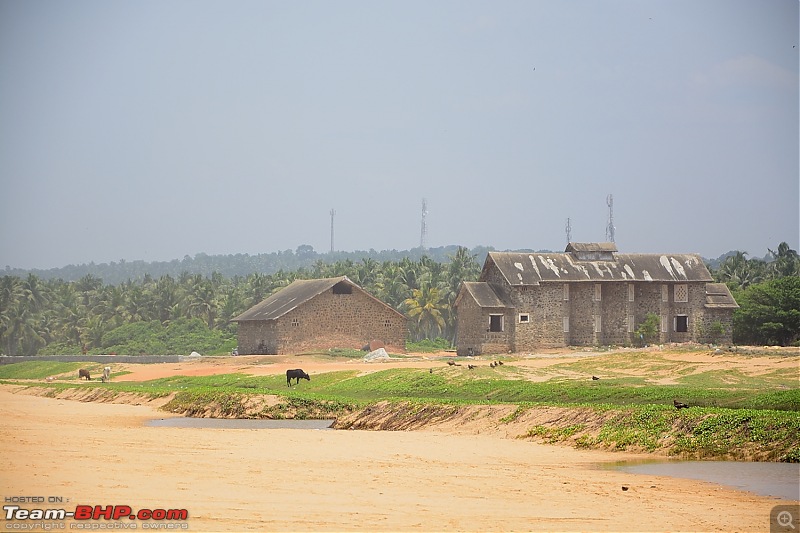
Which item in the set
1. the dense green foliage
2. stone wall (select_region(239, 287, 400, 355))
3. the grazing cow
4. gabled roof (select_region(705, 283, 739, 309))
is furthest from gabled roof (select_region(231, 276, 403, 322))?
the dense green foliage

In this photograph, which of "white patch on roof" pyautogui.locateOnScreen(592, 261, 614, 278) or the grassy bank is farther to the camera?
"white patch on roof" pyautogui.locateOnScreen(592, 261, 614, 278)

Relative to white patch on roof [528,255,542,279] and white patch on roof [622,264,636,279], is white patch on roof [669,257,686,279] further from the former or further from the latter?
white patch on roof [528,255,542,279]

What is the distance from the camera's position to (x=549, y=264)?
63938mm

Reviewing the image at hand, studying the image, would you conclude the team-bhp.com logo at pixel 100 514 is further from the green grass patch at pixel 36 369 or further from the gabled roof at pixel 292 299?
the green grass patch at pixel 36 369

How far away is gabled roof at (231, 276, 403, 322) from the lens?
65.9 m

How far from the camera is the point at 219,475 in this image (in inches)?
727

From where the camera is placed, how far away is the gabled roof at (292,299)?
65.9m

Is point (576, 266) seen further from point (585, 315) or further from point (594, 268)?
point (585, 315)

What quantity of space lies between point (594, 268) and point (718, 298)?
8421mm

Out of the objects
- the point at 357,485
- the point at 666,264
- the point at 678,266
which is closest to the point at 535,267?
the point at 666,264

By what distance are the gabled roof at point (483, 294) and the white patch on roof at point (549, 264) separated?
12.1 ft

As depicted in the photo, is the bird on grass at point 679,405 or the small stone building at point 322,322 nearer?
the bird on grass at point 679,405

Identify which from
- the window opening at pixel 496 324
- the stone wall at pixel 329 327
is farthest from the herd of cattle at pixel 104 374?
the window opening at pixel 496 324

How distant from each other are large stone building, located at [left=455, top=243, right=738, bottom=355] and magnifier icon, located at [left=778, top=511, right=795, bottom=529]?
44984 mm
